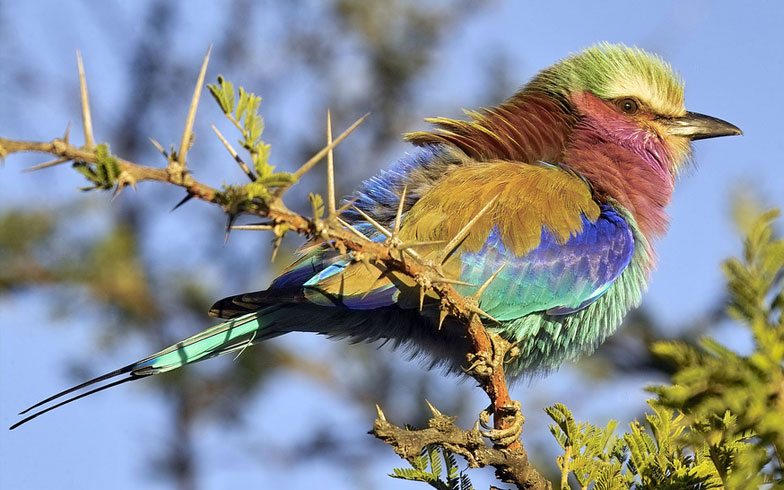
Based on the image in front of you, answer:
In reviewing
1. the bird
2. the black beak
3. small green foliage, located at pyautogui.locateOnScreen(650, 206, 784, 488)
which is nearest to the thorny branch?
the bird

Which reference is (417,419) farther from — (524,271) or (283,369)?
(524,271)

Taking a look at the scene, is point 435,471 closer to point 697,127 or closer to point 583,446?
point 583,446

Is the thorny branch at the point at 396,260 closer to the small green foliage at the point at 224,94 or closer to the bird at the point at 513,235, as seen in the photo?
the small green foliage at the point at 224,94

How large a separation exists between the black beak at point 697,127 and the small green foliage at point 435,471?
9.70 ft

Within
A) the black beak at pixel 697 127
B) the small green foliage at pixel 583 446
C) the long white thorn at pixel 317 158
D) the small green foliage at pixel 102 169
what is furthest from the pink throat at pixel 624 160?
the small green foliage at pixel 102 169

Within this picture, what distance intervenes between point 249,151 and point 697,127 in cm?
390

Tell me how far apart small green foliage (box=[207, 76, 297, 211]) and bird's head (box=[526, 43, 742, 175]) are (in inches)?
127

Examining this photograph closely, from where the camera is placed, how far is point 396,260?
2.50 m

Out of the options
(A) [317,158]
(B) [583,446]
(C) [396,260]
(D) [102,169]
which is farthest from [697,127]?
(D) [102,169]

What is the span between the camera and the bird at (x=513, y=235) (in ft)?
13.2

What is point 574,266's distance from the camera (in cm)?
432

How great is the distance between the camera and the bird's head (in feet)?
16.9

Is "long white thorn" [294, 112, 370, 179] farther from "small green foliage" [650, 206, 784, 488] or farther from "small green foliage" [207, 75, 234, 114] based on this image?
"small green foliage" [650, 206, 784, 488]

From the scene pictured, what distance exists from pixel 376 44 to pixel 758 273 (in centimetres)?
798
